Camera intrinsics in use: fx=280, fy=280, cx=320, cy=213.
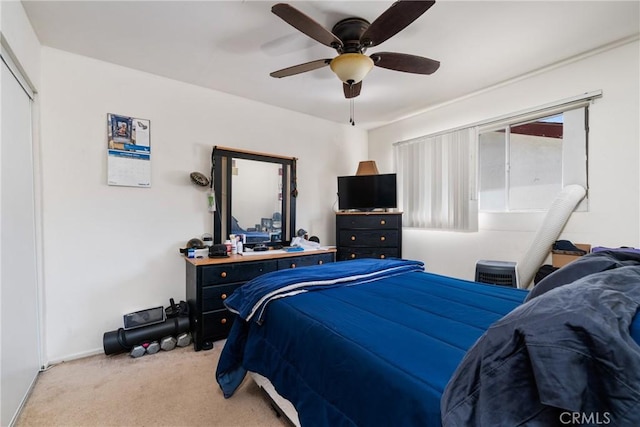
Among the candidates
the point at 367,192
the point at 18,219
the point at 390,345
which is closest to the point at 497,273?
the point at 367,192

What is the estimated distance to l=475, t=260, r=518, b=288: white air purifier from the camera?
2637mm

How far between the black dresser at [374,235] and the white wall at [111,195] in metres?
1.70

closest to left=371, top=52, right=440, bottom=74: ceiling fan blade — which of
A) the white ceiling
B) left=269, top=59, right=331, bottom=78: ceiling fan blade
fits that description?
the white ceiling

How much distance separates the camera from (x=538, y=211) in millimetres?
2740

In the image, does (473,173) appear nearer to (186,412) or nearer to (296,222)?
(296,222)

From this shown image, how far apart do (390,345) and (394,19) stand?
167cm

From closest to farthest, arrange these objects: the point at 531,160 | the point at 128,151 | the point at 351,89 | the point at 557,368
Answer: the point at 557,368
the point at 351,89
the point at 128,151
the point at 531,160

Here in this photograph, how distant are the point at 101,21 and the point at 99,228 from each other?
1.59 meters

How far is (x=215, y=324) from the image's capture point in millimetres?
2484

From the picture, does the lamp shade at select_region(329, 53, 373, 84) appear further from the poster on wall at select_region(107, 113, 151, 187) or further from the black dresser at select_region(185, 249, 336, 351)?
the poster on wall at select_region(107, 113, 151, 187)

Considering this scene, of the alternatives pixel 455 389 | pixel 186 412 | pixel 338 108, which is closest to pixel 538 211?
pixel 338 108

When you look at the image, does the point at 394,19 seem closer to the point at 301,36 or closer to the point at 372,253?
the point at 301,36

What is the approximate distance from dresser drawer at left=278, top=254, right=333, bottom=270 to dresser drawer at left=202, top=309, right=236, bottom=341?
67cm

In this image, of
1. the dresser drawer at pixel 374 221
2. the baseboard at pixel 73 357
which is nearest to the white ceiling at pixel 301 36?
the dresser drawer at pixel 374 221
